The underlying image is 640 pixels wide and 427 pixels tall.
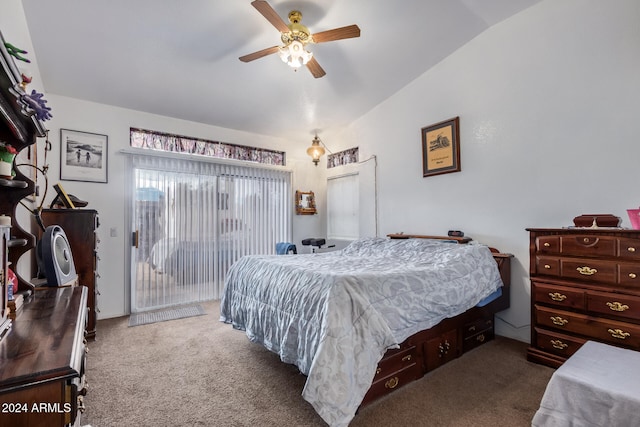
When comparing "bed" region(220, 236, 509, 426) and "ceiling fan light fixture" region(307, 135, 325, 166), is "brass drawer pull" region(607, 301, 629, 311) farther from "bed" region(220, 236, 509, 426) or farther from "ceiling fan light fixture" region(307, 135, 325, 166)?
"ceiling fan light fixture" region(307, 135, 325, 166)

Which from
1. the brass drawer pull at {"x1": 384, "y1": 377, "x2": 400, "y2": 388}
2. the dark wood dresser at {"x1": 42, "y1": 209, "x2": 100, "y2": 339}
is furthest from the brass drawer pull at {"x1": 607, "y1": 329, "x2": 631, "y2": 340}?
the dark wood dresser at {"x1": 42, "y1": 209, "x2": 100, "y2": 339}

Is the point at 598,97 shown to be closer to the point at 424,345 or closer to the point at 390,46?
the point at 390,46

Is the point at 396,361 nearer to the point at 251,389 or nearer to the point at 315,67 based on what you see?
the point at 251,389

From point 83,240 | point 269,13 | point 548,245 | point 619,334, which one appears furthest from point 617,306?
point 83,240

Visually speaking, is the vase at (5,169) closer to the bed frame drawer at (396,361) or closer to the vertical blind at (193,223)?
the bed frame drawer at (396,361)

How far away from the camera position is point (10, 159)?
1.28m

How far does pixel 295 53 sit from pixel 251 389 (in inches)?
103

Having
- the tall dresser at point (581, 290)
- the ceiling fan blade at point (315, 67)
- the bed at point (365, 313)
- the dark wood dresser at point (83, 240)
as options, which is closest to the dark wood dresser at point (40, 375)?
the bed at point (365, 313)

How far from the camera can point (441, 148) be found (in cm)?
370

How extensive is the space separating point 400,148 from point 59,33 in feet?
12.7

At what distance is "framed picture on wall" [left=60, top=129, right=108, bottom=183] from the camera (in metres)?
3.47

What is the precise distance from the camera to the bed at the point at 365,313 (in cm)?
165

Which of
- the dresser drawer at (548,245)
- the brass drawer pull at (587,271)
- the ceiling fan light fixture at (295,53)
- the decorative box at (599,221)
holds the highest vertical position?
the ceiling fan light fixture at (295,53)

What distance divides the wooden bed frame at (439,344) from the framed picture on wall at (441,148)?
0.93 m
